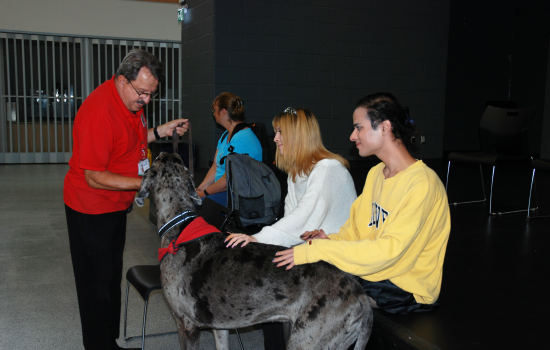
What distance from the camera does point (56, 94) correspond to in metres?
10.2

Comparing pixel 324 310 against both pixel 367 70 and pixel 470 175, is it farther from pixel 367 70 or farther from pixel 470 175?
pixel 367 70

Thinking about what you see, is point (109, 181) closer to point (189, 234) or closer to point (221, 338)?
point (189, 234)

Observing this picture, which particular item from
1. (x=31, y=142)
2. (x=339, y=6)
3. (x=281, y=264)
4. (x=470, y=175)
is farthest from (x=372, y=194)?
(x=31, y=142)

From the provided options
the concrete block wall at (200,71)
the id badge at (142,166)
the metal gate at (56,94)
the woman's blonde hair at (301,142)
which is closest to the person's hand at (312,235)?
the woman's blonde hair at (301,142)

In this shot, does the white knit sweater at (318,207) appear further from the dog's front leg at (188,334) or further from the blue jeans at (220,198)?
the blue jeans at (220,198)

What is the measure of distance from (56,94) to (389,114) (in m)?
10.1

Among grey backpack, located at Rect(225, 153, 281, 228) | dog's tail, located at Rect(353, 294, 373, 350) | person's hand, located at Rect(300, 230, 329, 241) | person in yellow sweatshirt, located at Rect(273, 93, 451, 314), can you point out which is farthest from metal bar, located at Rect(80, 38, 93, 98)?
dog's tail, located at Rect(353, 294, 373, 350)

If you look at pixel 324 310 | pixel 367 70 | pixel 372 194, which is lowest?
pixel 324 310

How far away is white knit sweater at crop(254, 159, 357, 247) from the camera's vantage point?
225 cm

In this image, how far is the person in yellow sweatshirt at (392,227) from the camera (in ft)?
5.41

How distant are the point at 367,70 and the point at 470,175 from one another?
268cm

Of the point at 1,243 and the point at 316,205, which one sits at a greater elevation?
the point at 316,205

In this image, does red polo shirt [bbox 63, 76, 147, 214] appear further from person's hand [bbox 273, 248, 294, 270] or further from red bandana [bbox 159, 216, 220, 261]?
person's hand [bbox 273, 248, 294, 270]

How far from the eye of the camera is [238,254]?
5.81ft
